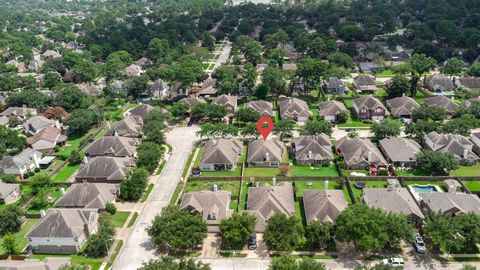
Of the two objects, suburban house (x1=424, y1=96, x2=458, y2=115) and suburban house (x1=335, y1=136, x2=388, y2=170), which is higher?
suburban house (x1=424, y1=96, x2=458, y2=115)

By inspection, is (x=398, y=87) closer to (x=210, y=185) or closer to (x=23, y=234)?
(x=210, y=185)

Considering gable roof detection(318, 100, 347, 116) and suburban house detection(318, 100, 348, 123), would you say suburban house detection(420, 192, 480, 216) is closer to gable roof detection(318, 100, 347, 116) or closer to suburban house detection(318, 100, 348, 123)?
suburban house detection(318, 100, 348, 123)

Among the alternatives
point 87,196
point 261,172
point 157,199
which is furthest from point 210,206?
point 87,196

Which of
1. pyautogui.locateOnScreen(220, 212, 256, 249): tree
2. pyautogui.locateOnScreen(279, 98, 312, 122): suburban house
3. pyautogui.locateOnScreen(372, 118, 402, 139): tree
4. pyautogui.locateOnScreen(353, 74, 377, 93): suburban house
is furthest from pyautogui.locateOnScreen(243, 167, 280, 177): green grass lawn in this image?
pyautogui.locateOnScreen(353, 74, 377, 93): suburban house

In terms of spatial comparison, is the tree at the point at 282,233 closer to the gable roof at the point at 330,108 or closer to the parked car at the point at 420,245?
the parked car at the point at 420,245

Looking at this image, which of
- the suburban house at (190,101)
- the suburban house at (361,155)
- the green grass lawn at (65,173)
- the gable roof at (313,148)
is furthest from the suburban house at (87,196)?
the suburban house at (361,155)
